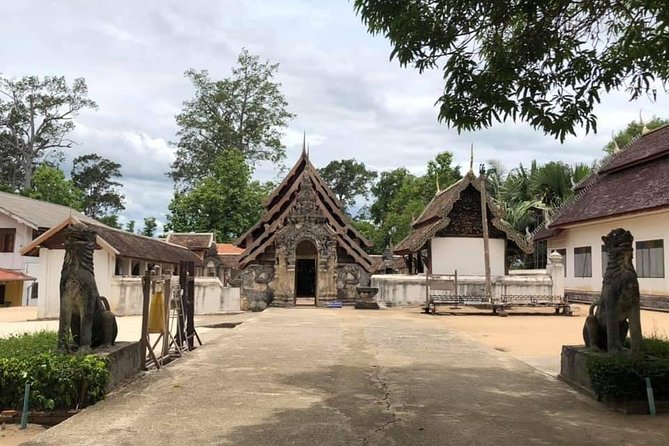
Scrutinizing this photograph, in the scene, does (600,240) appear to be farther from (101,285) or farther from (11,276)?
(11,276)

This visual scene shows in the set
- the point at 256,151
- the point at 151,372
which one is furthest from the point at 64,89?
the point at 151,372

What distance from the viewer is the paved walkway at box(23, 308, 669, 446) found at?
505 cm

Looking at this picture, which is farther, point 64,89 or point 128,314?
point 64,89

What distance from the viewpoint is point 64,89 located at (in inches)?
1665

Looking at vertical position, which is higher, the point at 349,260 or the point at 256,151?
the point at 256,151

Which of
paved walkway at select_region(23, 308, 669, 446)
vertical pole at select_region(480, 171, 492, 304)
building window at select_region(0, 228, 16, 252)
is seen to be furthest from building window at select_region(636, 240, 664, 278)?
building window at select_region(0, 228, 16, 252)

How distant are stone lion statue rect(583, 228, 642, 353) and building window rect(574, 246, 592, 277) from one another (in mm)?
22112

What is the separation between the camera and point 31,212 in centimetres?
3200

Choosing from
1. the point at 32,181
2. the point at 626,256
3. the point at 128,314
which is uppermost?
the point at 32,181

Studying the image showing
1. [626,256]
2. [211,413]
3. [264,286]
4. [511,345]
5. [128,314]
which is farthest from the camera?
[264,286]

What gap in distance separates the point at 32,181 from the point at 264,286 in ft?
93.8

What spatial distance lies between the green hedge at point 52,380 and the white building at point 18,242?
86.9 ft

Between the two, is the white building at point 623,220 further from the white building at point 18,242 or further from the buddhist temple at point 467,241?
the white building at point 18,242

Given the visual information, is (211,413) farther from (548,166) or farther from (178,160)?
(178,160)
